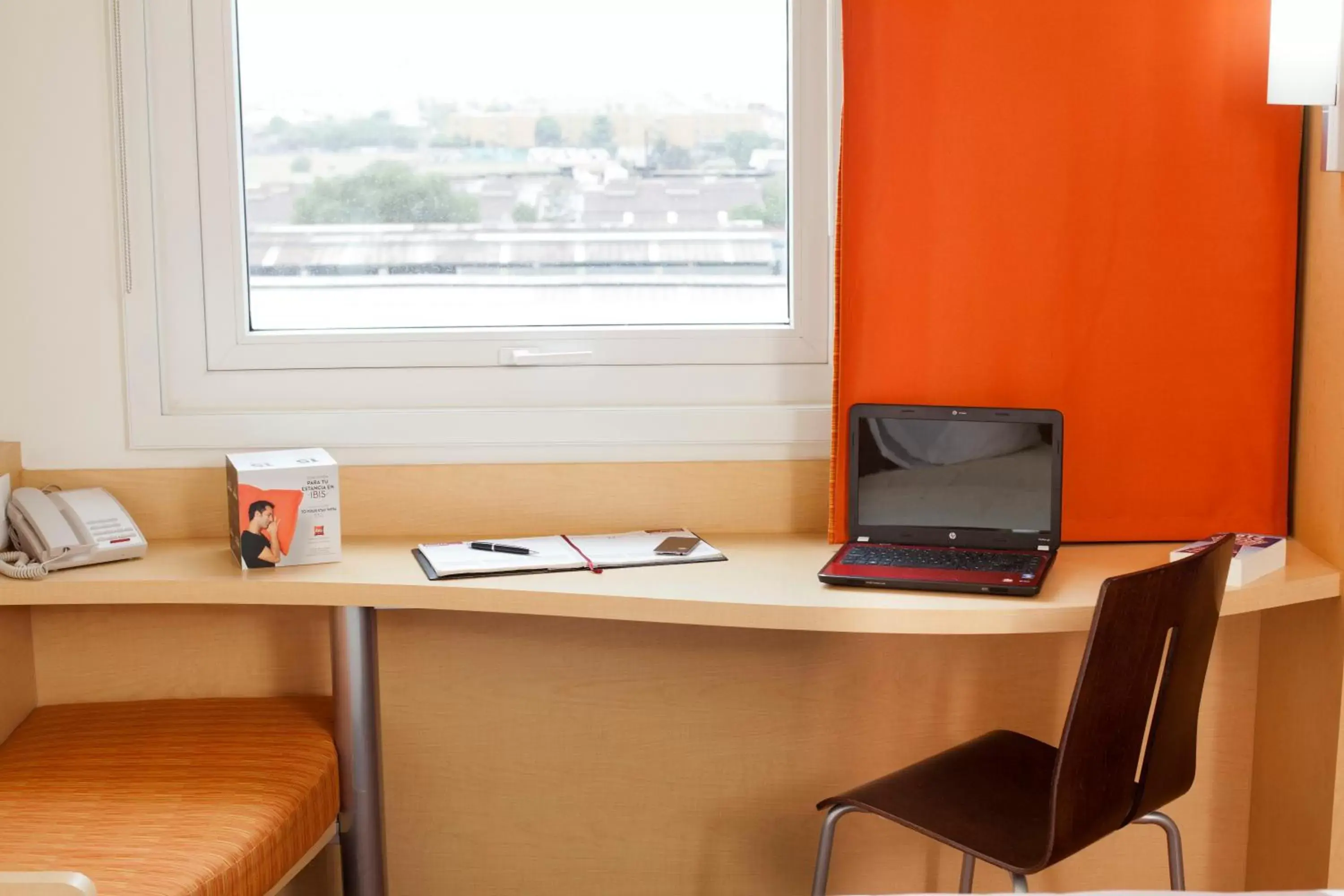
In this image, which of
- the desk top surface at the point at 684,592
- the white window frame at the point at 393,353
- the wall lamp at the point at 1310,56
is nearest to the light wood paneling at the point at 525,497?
the white window frame at the point at 393,353

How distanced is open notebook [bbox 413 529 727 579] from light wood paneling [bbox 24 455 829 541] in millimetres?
57

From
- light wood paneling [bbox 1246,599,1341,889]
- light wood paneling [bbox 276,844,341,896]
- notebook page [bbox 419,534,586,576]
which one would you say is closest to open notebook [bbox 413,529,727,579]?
notebook page [bbox 419,534,586,576]

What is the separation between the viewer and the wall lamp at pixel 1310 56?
1.70 metres

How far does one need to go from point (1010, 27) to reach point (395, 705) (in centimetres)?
147

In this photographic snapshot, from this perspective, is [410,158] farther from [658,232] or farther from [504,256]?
[658,232]

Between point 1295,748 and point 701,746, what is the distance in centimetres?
94

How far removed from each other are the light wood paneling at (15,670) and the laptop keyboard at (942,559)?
132 centimetres

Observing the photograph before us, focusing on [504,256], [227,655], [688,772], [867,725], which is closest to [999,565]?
[867,725]

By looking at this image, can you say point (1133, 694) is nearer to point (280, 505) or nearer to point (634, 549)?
point (634, 549)

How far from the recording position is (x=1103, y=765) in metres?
1.51

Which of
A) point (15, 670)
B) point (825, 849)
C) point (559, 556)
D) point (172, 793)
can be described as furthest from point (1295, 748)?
point (15, 670)

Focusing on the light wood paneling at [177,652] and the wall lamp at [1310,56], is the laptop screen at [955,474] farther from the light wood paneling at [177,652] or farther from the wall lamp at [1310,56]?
the light wood paneling at [177,652]

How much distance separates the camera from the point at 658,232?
2.10 metres

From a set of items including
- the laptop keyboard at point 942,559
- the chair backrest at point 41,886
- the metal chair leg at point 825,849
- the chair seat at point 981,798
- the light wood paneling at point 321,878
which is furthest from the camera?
the light wood paneling at point 321,878
